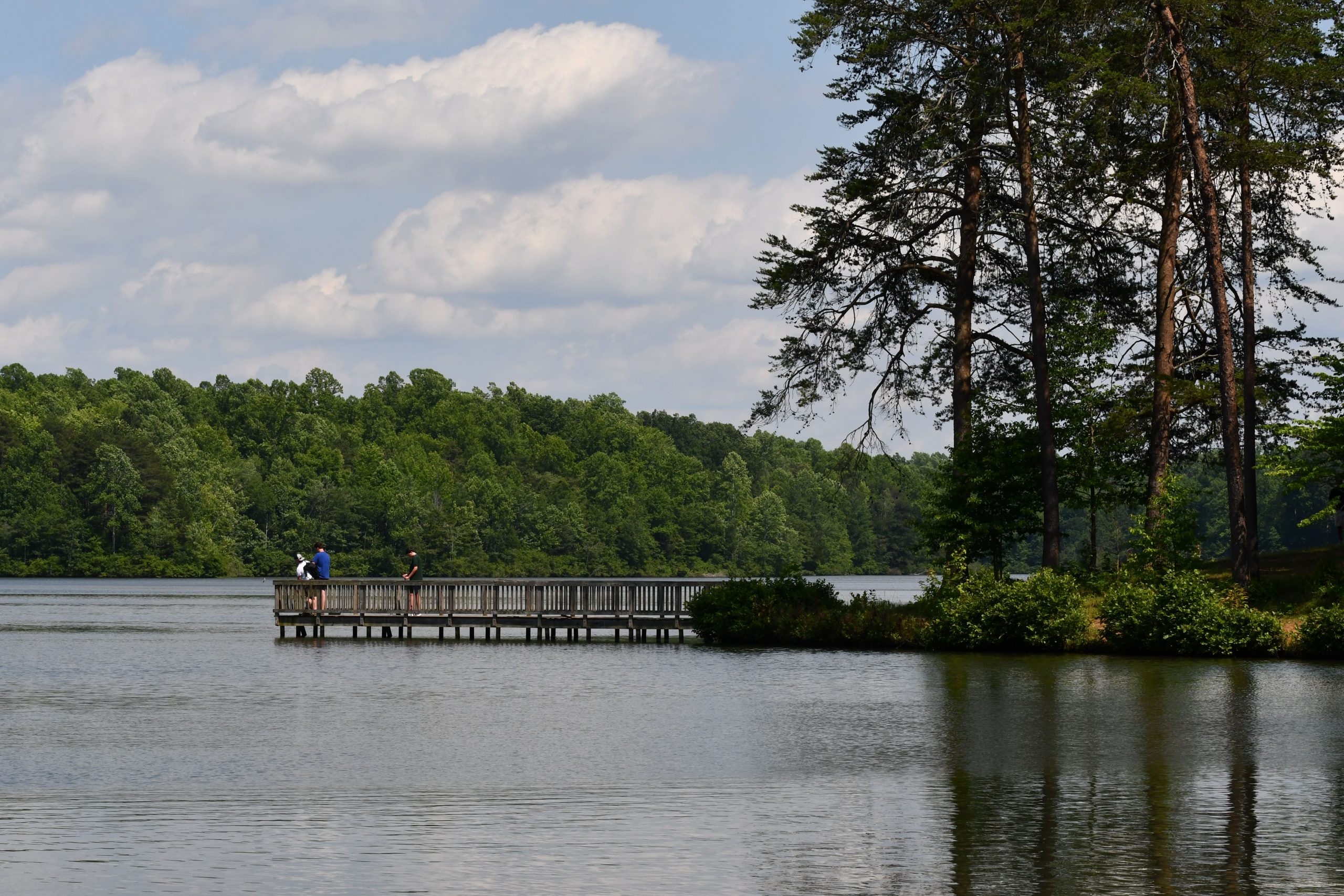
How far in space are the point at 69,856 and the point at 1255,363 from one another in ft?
127

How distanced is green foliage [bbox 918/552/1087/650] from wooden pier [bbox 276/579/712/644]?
7.78 m

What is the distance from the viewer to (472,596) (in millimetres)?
43031

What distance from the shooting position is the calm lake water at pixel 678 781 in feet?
35.3

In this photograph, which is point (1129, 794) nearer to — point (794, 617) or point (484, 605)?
point (794, 617)

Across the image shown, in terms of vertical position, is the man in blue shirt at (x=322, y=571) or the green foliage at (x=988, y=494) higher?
the green foliage at (x=988, y=494)

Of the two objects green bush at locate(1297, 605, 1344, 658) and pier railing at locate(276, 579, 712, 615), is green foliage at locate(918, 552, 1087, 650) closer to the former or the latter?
green bush at locate(1297, 605, 1344, 658)

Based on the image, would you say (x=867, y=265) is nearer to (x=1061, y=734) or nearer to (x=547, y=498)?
(x=1061, y=734)

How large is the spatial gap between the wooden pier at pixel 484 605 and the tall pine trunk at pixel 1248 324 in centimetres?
1388

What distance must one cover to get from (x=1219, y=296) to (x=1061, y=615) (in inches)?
344

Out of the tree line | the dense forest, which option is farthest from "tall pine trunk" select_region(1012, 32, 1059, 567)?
the dense forest

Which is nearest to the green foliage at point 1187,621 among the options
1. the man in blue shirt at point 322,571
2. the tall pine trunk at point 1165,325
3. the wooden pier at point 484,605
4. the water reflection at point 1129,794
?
the tall pine trunk at point 1165,325

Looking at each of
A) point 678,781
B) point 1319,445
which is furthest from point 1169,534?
point 678,781

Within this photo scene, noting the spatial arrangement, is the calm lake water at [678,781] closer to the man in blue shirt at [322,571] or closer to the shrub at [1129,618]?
the shrub at [1129,618]

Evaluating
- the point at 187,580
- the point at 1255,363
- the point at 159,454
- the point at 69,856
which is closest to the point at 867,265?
the point at 1255,363
